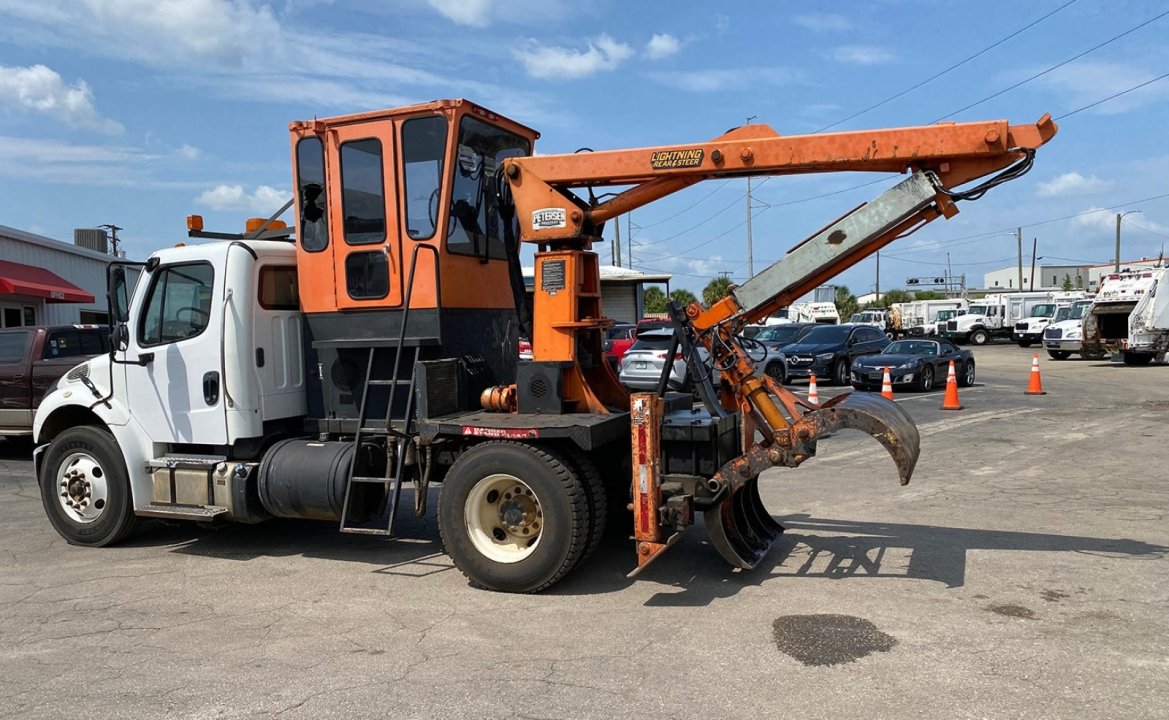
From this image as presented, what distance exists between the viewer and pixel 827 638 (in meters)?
5.01

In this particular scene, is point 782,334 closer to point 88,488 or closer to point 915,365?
point 915,365

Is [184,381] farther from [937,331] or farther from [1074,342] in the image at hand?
[937,331]

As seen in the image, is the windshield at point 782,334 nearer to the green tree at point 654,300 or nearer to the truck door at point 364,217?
the truck door at point 364,217

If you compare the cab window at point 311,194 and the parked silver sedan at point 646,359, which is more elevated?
the cab window at point 311,194

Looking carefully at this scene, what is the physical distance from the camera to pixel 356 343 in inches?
271

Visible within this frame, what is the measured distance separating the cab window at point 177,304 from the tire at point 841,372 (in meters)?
19.0

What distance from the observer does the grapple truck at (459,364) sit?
5844 mm

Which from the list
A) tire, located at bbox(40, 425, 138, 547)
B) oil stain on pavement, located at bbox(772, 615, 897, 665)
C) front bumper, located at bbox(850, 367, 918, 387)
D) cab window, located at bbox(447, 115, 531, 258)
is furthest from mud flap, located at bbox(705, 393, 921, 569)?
front bumper, located at bbox(850, 367, 918, 387)

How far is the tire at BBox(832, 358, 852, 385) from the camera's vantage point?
926 inches

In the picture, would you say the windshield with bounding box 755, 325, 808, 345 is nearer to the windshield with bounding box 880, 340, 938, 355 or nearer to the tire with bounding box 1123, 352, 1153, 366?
the windshield with bounding box 880, 340, 938, 355

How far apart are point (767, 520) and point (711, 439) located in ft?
5.22

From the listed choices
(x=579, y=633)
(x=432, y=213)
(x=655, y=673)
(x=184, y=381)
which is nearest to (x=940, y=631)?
(x=655, y=673)

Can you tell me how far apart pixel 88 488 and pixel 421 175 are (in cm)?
391

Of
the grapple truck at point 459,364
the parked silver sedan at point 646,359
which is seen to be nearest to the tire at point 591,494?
the grapple truck at point 459,364
